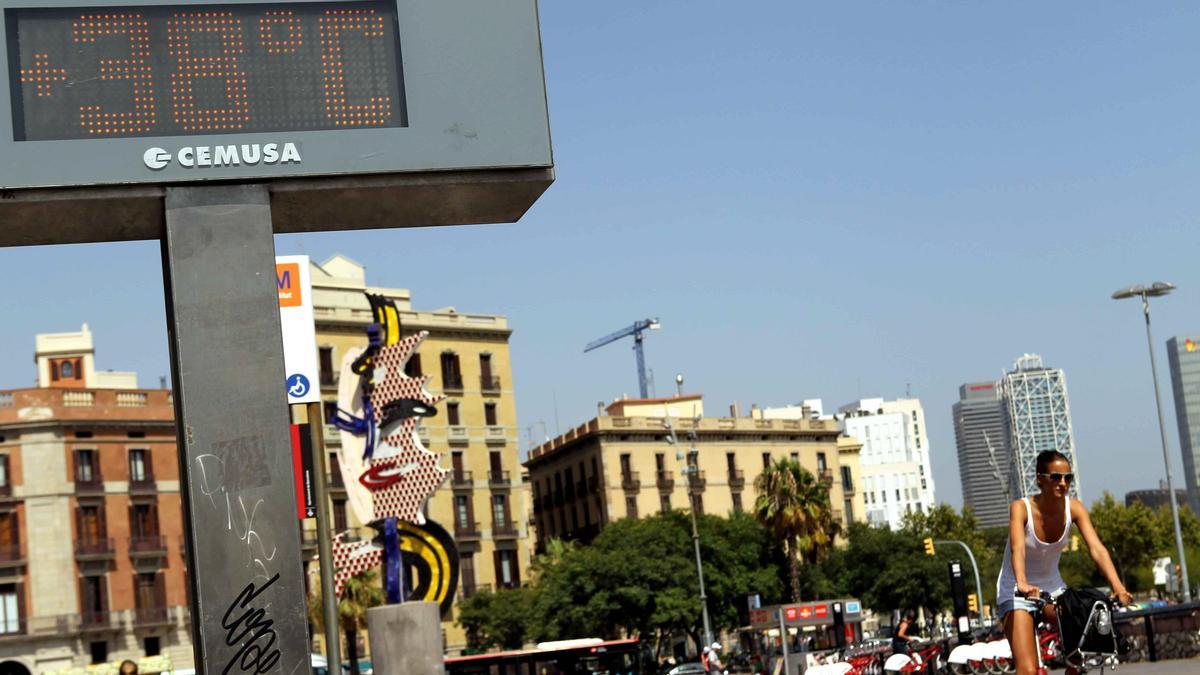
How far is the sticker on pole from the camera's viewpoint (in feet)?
47.7

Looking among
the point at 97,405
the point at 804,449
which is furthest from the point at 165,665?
the point at 804,449

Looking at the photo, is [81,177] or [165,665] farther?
[165,665]

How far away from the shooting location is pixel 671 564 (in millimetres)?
68625

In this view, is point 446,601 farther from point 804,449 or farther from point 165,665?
point 804,449

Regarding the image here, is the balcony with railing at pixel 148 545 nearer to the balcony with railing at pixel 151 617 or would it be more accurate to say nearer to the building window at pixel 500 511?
the balcony with railing at pixel 151 617

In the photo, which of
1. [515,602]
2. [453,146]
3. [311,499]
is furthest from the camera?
[515,602]

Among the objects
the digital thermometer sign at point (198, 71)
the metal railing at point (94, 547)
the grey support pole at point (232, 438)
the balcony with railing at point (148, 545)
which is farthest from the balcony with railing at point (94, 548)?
the digital thermometer sign at point (198, 71)

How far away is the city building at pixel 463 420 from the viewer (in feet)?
253

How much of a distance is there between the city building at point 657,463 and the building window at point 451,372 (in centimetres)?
1024

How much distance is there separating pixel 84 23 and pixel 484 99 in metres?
2.47

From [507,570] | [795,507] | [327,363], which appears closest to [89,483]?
[327,363]

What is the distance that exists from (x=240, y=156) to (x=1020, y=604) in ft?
17.2

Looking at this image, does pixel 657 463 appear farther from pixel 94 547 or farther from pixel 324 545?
pixel 324 545

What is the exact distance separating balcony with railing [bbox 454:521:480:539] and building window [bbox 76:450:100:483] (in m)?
18.6
